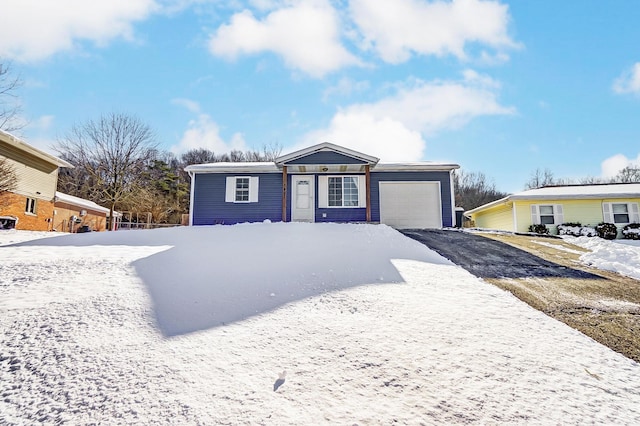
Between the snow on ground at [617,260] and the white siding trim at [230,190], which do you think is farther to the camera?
the white siding trim at [230,190]

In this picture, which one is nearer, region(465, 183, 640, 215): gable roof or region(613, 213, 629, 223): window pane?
region(465, 183, 640, 215): gable roof

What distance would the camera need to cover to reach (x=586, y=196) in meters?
16.0

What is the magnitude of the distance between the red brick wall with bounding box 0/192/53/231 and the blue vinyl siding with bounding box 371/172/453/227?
1454 cm

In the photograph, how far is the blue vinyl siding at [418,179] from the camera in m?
13.2

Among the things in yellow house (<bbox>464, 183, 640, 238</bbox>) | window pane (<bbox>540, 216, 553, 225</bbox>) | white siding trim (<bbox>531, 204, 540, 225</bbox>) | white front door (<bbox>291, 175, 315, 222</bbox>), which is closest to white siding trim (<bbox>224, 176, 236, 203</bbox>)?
white front door (<bbox>291, 175, 315, 222</bbox>)

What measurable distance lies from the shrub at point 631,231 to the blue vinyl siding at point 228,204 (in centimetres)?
1702

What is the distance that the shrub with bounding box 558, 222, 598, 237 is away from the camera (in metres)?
15.5

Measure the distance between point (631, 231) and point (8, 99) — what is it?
31.0m

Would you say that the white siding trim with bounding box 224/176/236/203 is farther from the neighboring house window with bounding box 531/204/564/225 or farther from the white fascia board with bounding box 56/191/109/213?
the neighboring house window with bounding box 531/204/564/225

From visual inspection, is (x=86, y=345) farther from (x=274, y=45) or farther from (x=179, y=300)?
(x=274, y=45)

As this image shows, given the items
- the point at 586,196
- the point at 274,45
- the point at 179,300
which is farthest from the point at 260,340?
the point at 586,196

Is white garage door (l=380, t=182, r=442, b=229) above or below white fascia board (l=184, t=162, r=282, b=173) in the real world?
below

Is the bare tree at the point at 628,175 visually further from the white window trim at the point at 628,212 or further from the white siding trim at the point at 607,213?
the white siding trim at the point at 607,213

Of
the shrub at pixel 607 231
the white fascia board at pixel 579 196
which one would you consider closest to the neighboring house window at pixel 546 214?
the white fascia board at pixel 579 196
